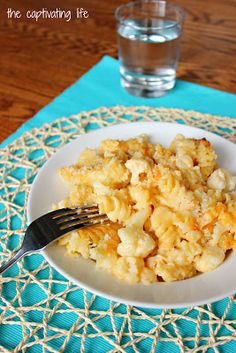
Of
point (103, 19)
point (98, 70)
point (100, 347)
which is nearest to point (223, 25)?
point (103, 19)

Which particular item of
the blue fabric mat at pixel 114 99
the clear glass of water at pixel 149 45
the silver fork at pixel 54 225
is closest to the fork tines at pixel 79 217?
the silver fork at pixel 54 225

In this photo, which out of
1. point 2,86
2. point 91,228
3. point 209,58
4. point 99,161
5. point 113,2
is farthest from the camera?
point 113,2

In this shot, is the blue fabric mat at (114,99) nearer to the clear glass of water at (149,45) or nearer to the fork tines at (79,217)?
the clear glass of water at (149,45)

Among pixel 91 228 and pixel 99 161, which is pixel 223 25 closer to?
pixel 99 161

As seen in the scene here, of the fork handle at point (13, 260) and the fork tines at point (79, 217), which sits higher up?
the fork tines at point (79, 217)

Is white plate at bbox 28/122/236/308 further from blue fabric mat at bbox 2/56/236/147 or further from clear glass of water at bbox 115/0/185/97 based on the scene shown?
clear glass of water at bbox 115/0/185/97

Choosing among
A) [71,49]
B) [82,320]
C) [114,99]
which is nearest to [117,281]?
[82,320]
